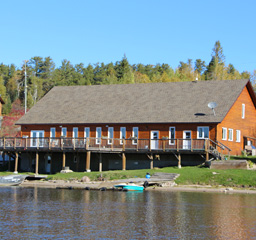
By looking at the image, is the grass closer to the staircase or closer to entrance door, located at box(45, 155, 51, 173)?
the staircase

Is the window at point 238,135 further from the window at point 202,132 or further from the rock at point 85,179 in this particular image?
the rock at point 85,179

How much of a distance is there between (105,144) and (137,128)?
3.70 metres

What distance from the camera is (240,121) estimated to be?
56375 mm

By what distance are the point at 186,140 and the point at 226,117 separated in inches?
216

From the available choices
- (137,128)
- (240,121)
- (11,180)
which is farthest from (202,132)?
(11,180)

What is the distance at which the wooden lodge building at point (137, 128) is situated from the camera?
168ft

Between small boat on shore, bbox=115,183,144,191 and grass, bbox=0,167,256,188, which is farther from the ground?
grass, bbox=0,167,256,188

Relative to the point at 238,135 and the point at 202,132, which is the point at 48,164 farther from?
the point at 238,135

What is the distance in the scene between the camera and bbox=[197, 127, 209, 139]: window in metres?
51.3

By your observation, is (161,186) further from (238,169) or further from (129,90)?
(129,90)

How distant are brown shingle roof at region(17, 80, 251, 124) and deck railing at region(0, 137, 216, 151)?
230 centimetres

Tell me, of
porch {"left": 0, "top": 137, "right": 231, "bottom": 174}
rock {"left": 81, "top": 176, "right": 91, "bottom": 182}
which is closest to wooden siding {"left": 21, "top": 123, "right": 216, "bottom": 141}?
porch {"left": 0, "top": 137, "right": 231, "bottom": 174}

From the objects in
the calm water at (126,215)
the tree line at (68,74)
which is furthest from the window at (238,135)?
the tree line at (68,74)

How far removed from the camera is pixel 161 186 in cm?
4216
